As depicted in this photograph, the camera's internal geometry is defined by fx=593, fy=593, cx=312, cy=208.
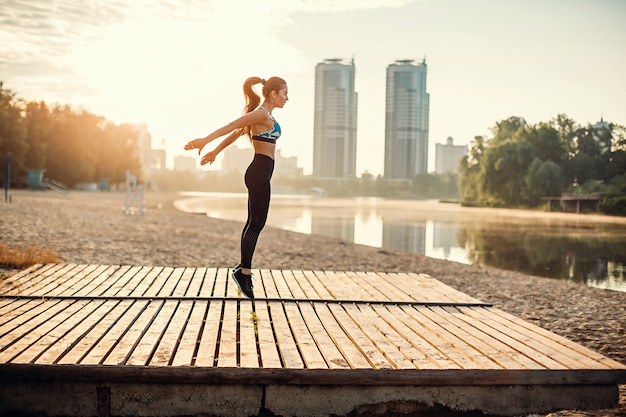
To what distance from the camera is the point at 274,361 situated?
12.2 ft

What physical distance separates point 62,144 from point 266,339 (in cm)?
6069

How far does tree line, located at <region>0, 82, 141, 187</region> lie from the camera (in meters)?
47.8

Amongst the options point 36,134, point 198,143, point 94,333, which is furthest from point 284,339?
point 36,134

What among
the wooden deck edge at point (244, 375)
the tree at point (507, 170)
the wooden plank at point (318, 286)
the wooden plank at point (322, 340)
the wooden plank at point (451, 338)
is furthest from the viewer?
the tree at point (507, 170)

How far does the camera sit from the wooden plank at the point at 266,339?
3707 millimetres

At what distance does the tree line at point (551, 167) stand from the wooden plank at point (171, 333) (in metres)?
54.0

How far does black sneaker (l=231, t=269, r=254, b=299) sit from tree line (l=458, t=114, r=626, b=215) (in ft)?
175

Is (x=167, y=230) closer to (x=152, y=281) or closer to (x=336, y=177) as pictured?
(x=152, y=281)

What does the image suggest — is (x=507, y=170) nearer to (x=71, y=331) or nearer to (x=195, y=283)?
(x=195, y=283)

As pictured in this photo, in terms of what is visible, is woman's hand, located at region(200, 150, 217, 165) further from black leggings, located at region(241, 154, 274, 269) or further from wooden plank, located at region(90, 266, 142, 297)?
wooden plank, located at region(90, 266, 142, 297)

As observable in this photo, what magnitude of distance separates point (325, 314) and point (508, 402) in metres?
1.87

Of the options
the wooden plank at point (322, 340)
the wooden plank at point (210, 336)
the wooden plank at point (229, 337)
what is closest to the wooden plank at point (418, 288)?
the wooden plank at point (322, 340)

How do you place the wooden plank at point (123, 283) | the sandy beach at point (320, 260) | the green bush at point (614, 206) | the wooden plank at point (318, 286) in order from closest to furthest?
the wooden plank at point (123, 283), the wooden plank at point (318, 286), the sandy beach at point (320, 260), the green bush at point (614, 206)

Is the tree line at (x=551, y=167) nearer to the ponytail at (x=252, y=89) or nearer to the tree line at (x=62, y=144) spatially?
the tree line at (x=62, y=144)
